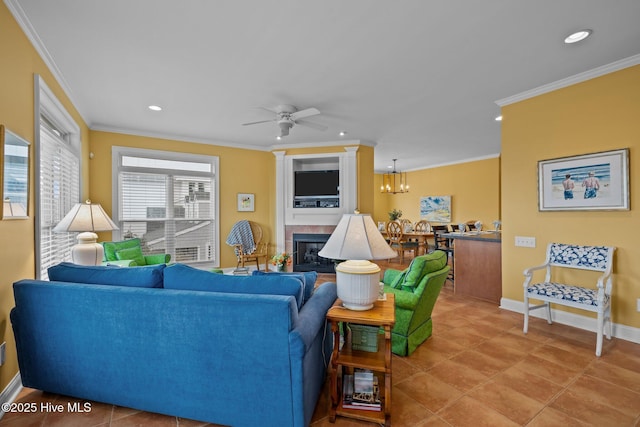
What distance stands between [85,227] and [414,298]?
10.4ft

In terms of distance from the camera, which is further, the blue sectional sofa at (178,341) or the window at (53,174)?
the window at (53,174)

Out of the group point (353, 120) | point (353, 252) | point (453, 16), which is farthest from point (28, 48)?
point (353, 120)

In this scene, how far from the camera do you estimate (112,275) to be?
1933mm

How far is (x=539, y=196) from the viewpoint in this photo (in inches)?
→ 134

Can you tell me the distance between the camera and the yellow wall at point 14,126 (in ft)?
6.42

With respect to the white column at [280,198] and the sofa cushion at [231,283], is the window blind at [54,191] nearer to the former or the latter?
the sofa cushion at [231,283]

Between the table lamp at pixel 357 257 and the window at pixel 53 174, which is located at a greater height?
the window at pixel 53 174

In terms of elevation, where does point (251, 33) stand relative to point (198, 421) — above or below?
above

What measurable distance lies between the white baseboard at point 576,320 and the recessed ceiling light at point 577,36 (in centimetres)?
268

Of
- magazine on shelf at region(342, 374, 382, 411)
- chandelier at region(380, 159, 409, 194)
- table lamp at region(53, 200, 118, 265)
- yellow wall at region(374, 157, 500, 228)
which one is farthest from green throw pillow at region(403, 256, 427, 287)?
chandelier at region(380, 159, 409, 194)

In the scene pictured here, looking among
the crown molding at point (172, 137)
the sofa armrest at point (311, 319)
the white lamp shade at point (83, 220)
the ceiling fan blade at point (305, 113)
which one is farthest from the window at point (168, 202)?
the sofa armrest at point (311, 319)

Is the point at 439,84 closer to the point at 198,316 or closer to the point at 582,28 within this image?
the point at 582,28

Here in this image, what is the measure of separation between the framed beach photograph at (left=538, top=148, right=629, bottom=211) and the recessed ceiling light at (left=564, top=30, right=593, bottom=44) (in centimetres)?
119

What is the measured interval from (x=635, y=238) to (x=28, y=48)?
554cm
